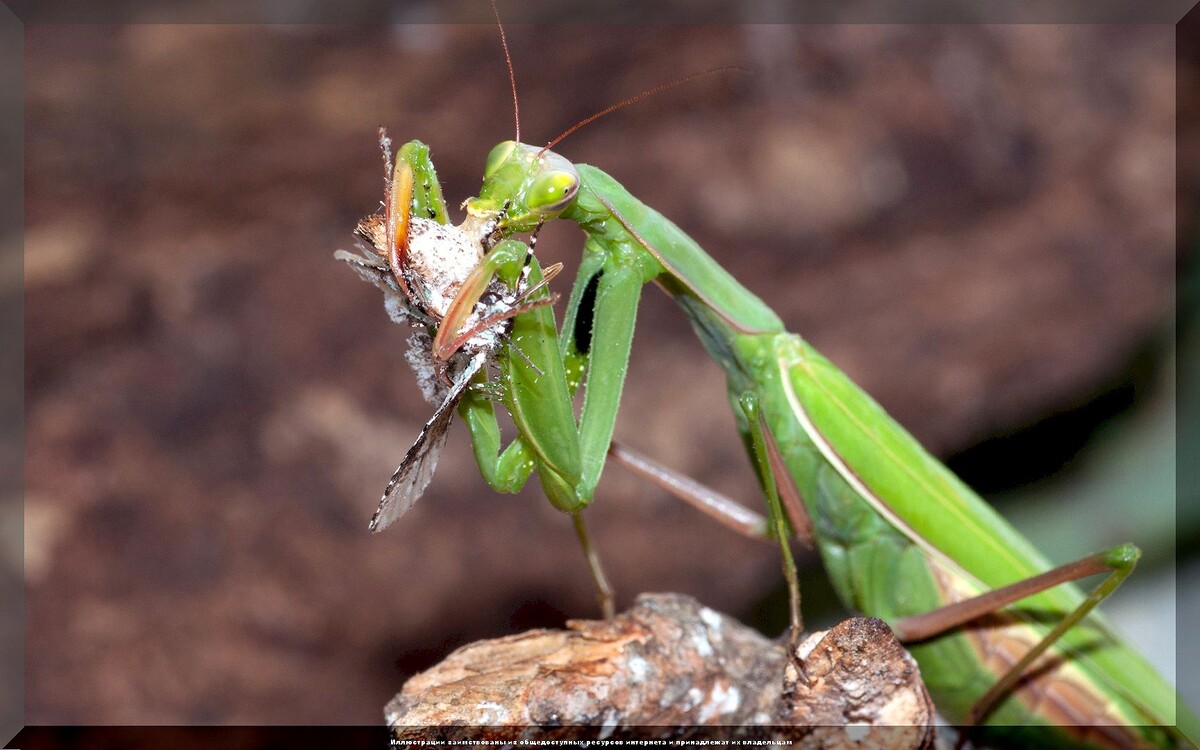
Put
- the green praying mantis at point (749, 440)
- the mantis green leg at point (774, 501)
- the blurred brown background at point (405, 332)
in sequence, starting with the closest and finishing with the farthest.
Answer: the green praying mantis at point (749, 440) → the mantis green leg at point (774, 501) → the blurred brown background at point (405, 332)

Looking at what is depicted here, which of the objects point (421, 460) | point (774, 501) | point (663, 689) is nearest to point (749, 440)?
point (774, 501)

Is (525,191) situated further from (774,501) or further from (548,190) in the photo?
(774,501)

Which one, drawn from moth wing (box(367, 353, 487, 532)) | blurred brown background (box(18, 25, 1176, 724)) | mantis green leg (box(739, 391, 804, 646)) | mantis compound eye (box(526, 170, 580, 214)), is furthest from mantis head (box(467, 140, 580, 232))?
blurred brown background (box(18, 25, 1176, 724))

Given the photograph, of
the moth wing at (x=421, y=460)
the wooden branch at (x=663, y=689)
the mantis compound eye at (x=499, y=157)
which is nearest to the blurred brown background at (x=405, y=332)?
the wooden branch at (x=663, y=689)

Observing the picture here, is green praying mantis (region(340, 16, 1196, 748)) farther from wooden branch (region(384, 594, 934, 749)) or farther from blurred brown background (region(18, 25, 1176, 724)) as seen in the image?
blurred brown background (region(18, 25, 1176, 724))

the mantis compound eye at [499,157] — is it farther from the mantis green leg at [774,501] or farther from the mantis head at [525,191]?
the mantis green leg at [774,501]

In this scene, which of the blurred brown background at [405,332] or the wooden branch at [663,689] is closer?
the wooden branch at [663,689]

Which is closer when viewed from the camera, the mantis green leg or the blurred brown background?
the mantis green leg
